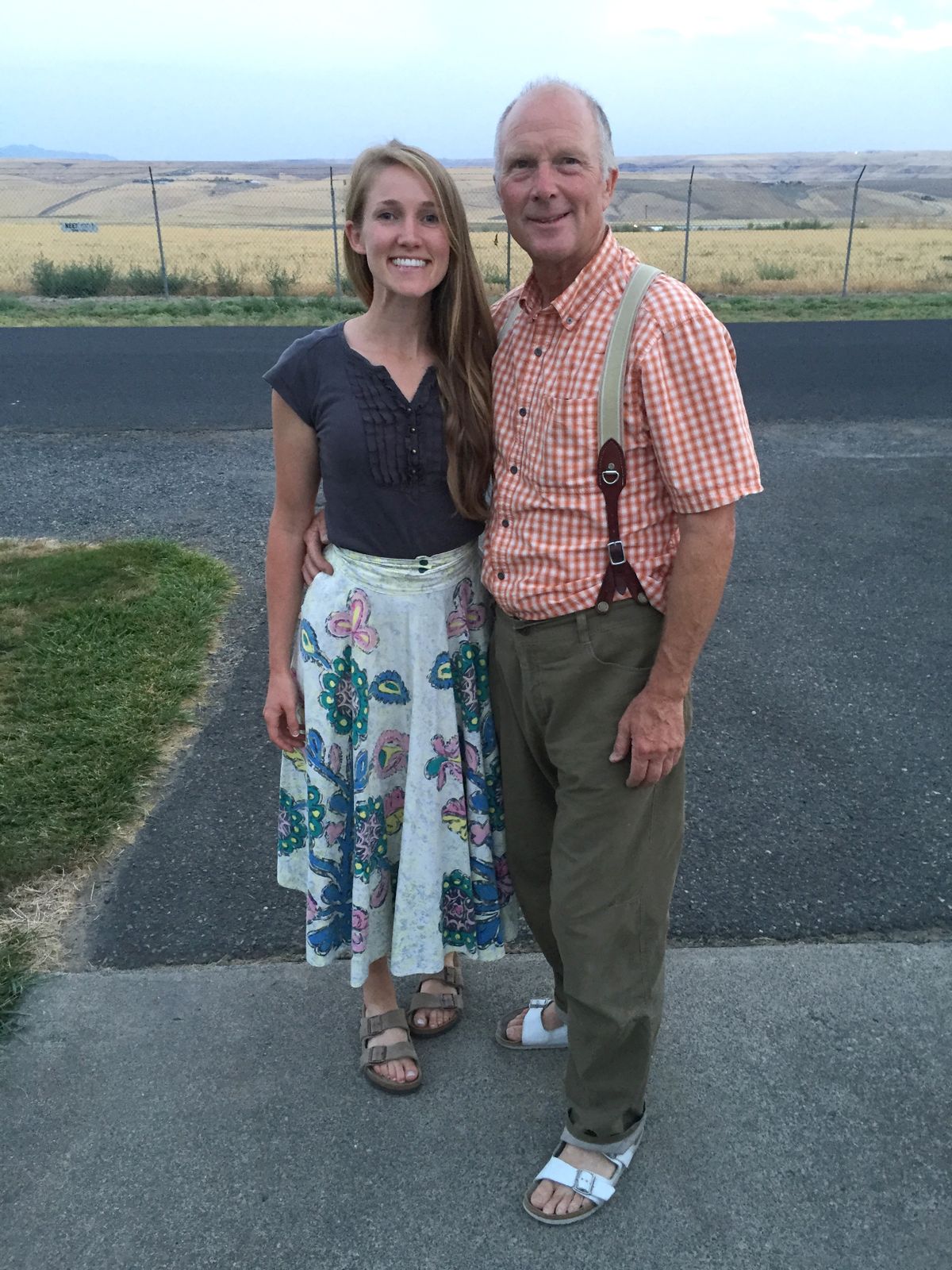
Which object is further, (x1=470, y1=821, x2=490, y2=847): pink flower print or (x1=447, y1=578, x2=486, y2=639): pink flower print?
(x1=470, y1=821, x2=490, y2=847): pink flower print

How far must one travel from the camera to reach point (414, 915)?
2.36 metres

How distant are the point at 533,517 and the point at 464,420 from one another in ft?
0.85

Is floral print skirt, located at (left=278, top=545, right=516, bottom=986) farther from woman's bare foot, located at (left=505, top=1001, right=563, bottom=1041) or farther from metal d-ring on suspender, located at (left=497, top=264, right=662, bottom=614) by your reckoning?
metal d-ring on suspender, located at (left=497, top=264, right=662, bottom=614)

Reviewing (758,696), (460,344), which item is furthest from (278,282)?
(460,344)

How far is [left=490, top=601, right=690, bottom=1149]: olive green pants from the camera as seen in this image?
2006 mm

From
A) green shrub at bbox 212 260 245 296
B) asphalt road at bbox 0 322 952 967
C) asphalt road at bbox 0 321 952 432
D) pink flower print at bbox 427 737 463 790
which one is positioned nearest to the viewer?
pink flower print at bbox 427 737 463 790

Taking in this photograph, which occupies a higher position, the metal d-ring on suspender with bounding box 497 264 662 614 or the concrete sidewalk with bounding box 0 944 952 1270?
the metal d-ring on suspender with bounding box 497 264 662 614

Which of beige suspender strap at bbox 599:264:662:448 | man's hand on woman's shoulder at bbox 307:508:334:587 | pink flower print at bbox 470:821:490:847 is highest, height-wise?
beige suspender strap at bbox 599:264:662:448

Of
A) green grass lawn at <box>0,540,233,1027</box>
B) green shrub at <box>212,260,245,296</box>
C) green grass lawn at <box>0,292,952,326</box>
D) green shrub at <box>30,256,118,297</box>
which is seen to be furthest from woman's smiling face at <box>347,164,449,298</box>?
green shrub at <box>30,256,118,297</box>

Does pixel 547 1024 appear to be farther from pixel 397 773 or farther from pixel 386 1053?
pixel 397 773

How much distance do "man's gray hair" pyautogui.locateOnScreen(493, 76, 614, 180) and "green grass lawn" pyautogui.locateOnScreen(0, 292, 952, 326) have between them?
12225mm

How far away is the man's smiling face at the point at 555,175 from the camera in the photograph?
6.19ft

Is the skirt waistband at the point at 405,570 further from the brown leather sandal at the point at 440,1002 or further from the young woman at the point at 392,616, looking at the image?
the brown leather sandal at the point at 440,1002

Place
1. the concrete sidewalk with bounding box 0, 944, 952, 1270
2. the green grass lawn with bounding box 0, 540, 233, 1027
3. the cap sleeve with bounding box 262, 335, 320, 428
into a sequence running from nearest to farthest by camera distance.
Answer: the concrete sidewalk with bounding box 0, 944, 952, 1270, the cap sleeve with bounding box 262, 335, 320, 428, the green grass lawn with bounding box 0, 540, 233, 1027
